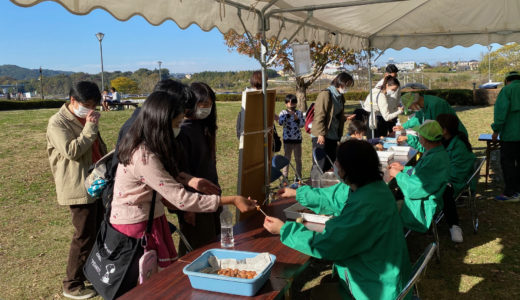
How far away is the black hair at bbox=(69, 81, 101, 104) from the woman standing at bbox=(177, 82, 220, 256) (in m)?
0.73

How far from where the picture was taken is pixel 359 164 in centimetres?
192

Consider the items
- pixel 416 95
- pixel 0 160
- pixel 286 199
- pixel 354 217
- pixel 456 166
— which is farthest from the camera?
pixel 0 160

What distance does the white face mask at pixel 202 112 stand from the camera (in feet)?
9.28

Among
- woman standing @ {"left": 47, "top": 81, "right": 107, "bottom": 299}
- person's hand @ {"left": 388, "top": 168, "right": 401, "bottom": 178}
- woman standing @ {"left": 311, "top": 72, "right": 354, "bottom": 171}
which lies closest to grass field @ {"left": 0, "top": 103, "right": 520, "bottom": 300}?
woman standing @ {"left": 47, "top": 81, "right": 107, "bottom": 299}

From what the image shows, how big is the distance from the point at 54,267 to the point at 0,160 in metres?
6.88

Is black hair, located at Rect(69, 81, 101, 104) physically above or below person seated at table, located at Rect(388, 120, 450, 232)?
above

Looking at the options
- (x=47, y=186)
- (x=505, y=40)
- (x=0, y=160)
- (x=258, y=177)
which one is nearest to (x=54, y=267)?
(x=258, y=177)

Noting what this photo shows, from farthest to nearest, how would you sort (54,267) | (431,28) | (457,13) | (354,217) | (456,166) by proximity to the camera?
(431,28) → (457,13) → (456,166) → (54,267) → (354,217)

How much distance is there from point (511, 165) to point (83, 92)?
544 centimetres

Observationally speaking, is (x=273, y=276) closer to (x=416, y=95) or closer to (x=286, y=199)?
(x=286, y=199)

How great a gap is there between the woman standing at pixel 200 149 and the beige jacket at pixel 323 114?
284cm

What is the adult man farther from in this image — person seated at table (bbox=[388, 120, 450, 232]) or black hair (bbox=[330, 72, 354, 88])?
person seated at table (bbox=[388, 120, 450, 232])

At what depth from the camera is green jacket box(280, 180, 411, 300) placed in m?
1.82

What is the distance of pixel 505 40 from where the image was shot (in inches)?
301
